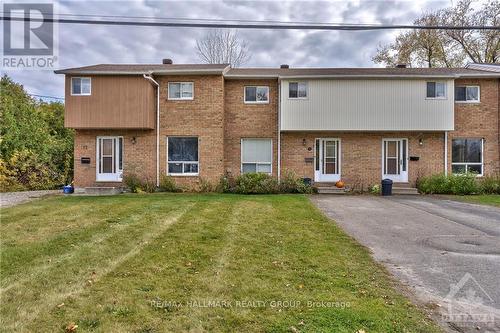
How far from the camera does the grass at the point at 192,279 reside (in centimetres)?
348

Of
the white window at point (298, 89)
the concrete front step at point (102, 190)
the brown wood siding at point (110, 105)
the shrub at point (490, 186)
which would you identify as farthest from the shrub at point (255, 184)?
the shrub at point (490, 186)

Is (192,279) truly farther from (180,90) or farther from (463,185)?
(463,185)

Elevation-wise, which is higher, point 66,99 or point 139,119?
point 66,99

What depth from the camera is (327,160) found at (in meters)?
16.5

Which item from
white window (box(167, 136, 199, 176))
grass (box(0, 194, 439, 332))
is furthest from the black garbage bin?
white window (box(167, 136, 199, 176))

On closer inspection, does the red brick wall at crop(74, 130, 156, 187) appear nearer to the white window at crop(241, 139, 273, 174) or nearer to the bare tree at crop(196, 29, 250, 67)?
the white window at crop(241, 139, 273, 174)

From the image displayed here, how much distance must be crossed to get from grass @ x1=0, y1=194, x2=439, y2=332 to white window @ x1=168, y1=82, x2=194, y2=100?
8.65m

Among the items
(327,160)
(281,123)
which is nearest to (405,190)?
(327,160)

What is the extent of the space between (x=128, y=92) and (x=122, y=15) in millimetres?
7407

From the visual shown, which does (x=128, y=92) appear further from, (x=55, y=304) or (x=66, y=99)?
(x=55, y=304)

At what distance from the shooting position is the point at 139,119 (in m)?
15.2

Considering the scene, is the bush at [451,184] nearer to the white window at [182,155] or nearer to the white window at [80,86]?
the white window at [182,155]

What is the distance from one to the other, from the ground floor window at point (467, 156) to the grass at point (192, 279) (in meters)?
11.3

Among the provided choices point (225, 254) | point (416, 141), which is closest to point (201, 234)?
point (225, 254)
